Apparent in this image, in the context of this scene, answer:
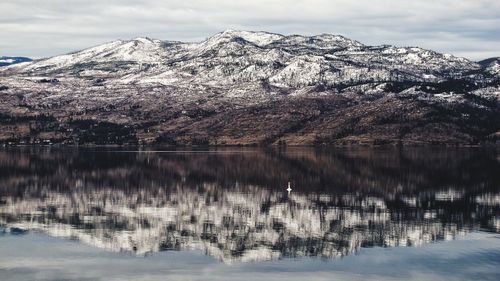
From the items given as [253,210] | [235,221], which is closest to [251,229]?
[235,221]

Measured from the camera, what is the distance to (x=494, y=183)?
522 feet

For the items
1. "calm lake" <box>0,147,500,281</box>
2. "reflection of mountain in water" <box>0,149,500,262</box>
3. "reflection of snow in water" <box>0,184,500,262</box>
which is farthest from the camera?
"reflection of mountain in water" <box>0,149,500,262</box>

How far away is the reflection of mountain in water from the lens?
86.3m

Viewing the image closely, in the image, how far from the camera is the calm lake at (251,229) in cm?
6975

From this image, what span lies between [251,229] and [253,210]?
2039 cm

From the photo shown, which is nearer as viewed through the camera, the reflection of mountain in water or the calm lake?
the calm lake

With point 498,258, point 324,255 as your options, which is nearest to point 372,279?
point 324,255

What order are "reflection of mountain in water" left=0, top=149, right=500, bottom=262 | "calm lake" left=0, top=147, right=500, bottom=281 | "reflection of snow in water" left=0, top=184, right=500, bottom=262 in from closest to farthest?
"calm lake" left=0, top=147, right=500, bottom=281, "reflection of snow in water" left=0, top=184, right=500, bottom=262, "reflection of mountain in water" left=0, top=149, right=500, bottom=262

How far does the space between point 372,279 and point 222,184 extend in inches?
3838

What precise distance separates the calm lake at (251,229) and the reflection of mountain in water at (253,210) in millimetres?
190

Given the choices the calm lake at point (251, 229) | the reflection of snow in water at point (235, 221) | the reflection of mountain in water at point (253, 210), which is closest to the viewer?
the calm lake at point (251, 229)

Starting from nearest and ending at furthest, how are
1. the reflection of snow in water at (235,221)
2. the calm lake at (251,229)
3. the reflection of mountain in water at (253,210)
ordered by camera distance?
the calm lake at (251,229), the reflection of snow in water at (235,221), the reflection of mountain in water at (253,210)

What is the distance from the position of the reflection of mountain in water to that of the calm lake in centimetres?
19

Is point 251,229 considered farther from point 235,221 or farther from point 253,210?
point 253,210
